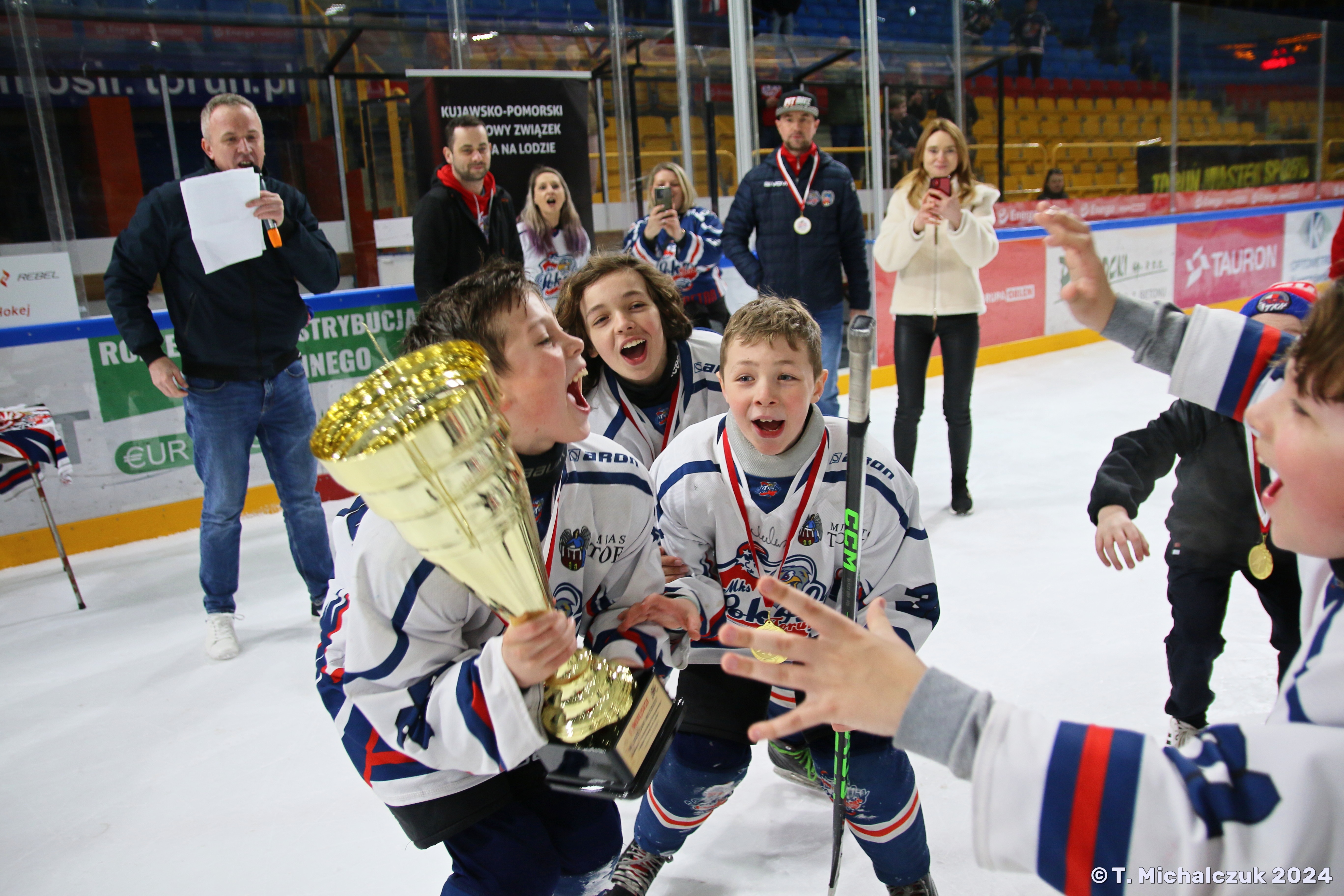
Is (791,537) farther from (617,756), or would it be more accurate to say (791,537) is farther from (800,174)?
(800,174)

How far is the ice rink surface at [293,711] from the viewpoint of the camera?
1.63m

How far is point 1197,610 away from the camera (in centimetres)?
161

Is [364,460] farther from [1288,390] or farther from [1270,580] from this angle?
[1270,580]

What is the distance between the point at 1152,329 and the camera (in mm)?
1017

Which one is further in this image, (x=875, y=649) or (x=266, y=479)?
(x=266, y=479)

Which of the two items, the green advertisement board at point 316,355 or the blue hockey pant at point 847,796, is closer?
the blue hockey pant at point 847,796

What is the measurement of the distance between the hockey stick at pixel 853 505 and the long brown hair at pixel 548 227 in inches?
111

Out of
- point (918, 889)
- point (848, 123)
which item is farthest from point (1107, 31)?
point (918, 889)

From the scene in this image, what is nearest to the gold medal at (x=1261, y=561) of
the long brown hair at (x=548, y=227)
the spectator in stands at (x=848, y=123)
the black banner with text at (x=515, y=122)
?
the long brown hair at (x=548, y=227)

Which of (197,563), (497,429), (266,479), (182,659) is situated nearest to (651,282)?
(497,429)

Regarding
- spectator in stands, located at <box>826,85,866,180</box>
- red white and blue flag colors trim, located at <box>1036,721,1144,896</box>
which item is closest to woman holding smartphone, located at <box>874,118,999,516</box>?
red white and blue flag colors trim, located at <box>1036,721,1144,896</box>

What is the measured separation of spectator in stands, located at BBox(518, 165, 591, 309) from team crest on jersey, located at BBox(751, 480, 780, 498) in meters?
2.63

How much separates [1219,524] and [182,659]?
8.55 ft

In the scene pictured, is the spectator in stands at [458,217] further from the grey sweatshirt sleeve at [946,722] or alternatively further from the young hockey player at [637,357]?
the grey sweatshirt sleeve at [946,722]
